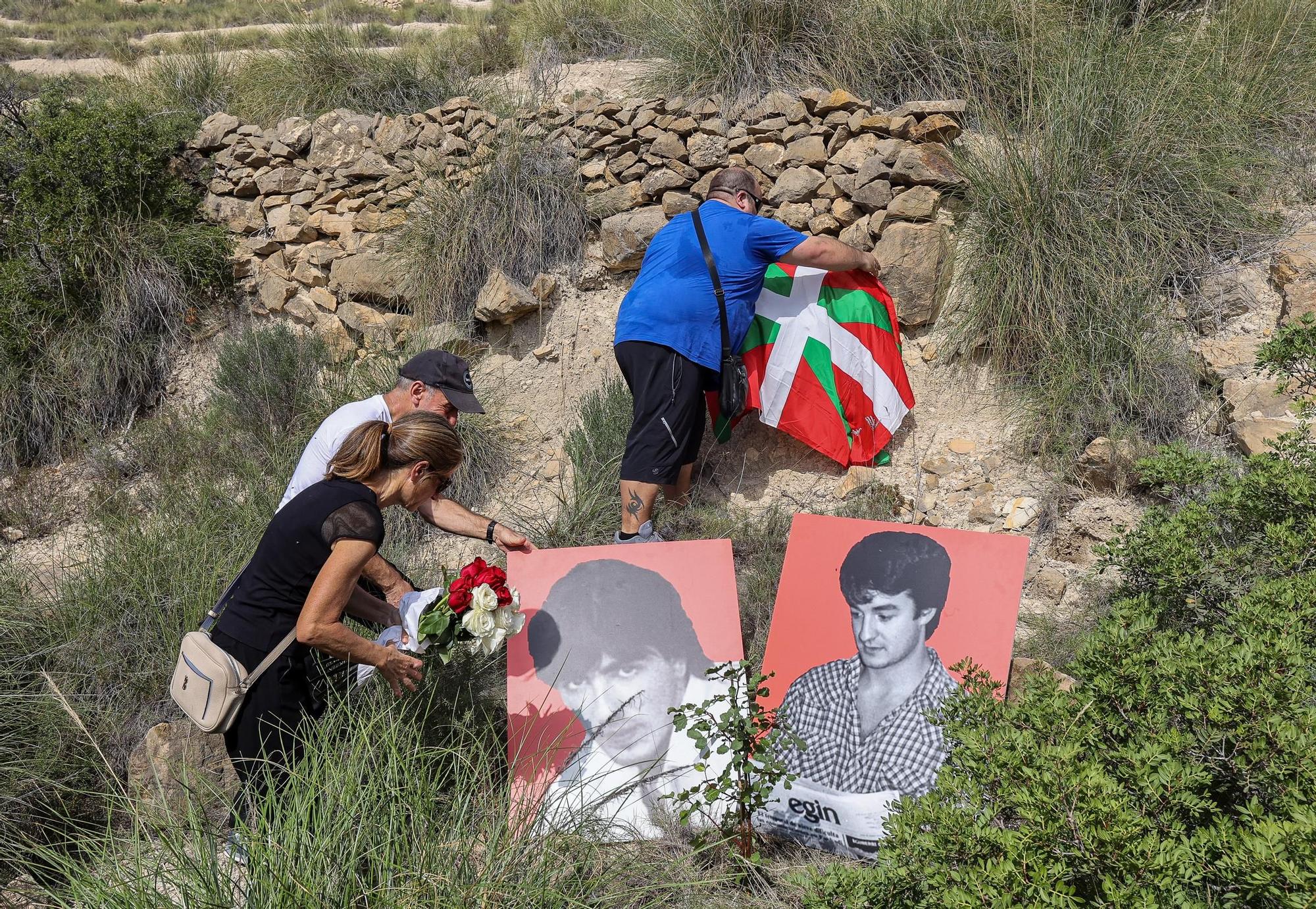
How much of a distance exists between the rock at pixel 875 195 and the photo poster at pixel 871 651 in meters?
2.30

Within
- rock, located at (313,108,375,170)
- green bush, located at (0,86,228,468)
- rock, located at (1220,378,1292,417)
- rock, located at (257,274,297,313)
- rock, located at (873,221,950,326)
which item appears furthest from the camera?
rock, located at (313,108,375,170)

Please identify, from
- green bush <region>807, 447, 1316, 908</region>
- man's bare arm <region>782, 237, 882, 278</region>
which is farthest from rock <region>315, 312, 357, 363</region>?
green bush <region>807, 447, 1316, 908</region>

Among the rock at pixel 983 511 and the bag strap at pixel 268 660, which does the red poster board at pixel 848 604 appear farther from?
the bag strap at pixel 268 660

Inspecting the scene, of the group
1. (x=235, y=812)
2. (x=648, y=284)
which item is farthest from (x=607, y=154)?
(x=235, y=812)

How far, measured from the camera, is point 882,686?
2.93 m

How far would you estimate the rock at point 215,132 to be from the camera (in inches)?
271

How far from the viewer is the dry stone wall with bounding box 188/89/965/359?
4.92 m

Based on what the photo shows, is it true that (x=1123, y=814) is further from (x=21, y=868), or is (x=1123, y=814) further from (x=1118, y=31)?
(x=1118, y=31)

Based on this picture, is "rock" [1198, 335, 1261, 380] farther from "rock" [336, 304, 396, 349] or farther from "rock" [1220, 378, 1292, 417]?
"rock" [336, 304, 396, 349]

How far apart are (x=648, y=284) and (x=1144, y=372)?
2.20 meters

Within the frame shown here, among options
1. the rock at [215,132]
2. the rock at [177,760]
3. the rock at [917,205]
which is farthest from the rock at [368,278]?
the rock at [177,760]

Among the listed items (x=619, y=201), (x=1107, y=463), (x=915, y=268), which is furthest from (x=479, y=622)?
(x=619, y=201)

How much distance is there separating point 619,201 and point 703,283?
190 cm

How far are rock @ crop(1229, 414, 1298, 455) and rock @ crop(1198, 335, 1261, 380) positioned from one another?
0.90 ft
